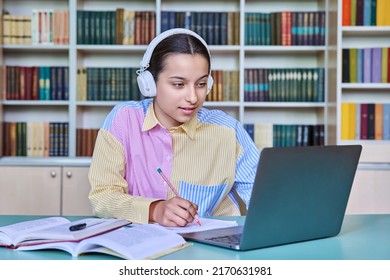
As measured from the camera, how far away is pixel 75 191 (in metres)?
3.58

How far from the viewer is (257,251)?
1186 mm

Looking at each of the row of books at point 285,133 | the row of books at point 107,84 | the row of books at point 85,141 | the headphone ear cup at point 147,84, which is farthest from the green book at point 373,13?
the headphone ear cup at point 147,84

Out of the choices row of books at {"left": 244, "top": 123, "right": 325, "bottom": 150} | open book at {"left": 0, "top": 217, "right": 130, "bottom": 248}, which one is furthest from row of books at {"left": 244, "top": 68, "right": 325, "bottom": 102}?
open book at {"left": 0, "top": 217, "right": 130, "bottom": 248}

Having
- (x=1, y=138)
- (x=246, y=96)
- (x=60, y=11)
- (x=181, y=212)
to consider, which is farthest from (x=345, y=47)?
(x=181, y=212)

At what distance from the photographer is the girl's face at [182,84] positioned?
173cm

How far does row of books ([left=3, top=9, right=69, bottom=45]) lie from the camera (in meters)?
3.72

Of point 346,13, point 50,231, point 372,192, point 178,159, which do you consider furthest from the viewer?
point 346,13

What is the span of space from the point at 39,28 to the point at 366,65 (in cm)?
202

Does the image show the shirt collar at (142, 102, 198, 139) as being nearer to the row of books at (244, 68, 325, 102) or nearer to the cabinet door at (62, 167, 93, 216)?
the cabinet door at (62, 167, 93, 216)

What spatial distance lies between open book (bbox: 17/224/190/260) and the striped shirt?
1.81ft

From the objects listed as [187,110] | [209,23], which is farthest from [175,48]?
[209,23]

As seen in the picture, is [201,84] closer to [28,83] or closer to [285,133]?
[285,133]

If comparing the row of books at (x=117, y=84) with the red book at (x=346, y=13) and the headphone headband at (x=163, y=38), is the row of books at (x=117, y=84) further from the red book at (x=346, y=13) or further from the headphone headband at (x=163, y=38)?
the headphone headband at (x=163, y=38)

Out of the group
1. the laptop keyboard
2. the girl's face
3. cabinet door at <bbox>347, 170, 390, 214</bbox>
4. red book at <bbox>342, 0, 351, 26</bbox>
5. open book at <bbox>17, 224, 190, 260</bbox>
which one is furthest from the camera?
red book at <bbox>342, 0, 351, 26</bbox>
